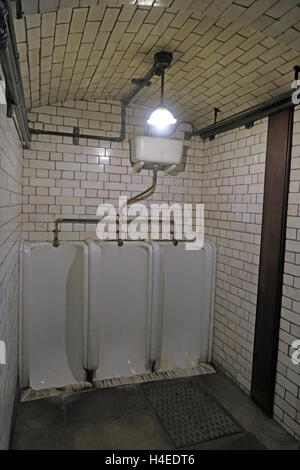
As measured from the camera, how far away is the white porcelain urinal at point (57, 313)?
2.86m

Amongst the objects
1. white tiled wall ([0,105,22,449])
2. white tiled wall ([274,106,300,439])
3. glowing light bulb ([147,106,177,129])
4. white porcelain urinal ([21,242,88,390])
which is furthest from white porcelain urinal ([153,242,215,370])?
white tiled wall ([0,105,22,449])

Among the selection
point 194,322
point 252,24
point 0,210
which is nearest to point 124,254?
point 194,322

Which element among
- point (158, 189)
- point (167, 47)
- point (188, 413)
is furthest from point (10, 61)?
point (188, 413)

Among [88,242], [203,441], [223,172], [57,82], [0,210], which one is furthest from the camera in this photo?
[223,172]

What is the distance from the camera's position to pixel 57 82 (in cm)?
239

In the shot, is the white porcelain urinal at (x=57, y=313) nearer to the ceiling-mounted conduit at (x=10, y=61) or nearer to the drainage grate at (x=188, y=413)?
the drainage grate at (x=188, y=413)

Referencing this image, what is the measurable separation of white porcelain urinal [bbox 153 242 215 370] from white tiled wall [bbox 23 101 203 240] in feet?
2.42

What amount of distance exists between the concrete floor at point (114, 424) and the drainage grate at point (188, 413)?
5 cm

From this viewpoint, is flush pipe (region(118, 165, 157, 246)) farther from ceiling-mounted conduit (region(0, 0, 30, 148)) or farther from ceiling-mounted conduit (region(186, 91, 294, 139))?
ceiling-mounted conduit (region(0, 0, 30, 148))

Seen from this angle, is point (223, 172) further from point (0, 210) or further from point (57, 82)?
point (0, 210)

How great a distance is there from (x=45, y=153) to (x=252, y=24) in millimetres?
2070

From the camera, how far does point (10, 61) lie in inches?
50.1

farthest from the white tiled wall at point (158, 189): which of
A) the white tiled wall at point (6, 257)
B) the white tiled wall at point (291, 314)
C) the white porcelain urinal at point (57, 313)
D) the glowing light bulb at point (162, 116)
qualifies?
the white tiled wall at point (6, 257)

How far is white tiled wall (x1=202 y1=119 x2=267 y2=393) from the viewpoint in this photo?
2.72 meters
